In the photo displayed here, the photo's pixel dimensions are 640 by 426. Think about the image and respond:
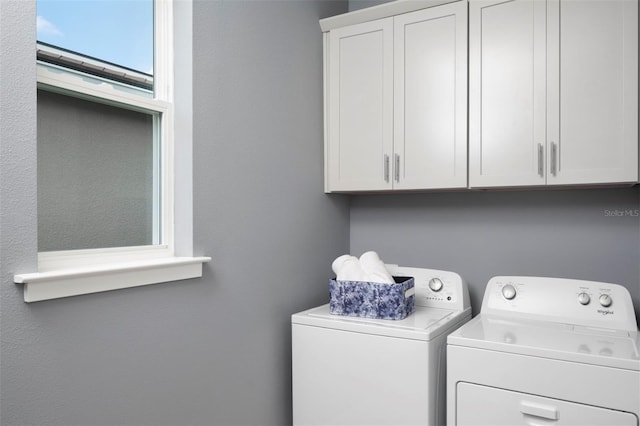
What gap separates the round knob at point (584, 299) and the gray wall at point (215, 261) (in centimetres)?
114

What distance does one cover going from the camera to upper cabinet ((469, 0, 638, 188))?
174cm

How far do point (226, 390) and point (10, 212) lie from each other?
3.27 ft

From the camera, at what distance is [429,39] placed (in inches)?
82.8

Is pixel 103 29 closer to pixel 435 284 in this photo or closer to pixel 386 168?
pixel 386 168

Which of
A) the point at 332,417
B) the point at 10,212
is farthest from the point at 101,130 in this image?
the point at 332,417

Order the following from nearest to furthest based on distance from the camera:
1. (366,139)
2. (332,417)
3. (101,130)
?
(101,130), (332,417), (366,139)

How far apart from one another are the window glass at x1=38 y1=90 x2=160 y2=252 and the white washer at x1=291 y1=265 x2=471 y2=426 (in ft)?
2.51

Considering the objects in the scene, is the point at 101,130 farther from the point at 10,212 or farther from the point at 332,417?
the point at 332,417

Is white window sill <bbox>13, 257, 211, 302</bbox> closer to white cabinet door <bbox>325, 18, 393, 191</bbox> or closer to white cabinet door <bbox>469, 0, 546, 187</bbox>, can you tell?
white cabinet door <bbox>325, 18, 393, 191</bbox>

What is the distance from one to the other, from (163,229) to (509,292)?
4.71 feet

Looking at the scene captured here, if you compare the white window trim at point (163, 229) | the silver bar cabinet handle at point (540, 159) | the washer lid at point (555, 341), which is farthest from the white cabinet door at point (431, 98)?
the white window trim at point (163, 229)

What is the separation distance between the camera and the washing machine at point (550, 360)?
4.72ft

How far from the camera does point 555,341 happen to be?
5.31ft

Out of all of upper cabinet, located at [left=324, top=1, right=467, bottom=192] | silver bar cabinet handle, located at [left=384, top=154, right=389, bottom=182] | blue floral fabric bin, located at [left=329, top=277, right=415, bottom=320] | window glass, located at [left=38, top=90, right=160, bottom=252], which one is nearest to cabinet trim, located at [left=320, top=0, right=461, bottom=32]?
upper cabinet, located at [left=324, top=1, right=467, bottom=192]
